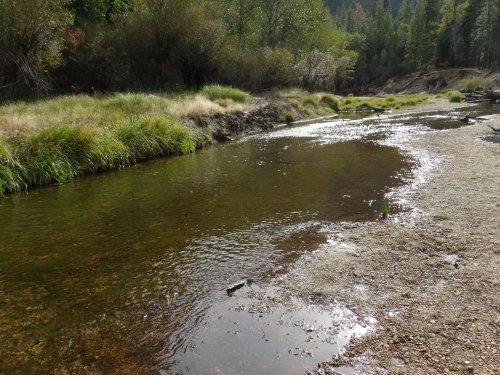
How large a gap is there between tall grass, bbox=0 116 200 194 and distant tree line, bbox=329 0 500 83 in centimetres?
8270

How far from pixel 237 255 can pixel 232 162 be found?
27.7 ft

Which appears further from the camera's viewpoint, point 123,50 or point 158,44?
point 158,44

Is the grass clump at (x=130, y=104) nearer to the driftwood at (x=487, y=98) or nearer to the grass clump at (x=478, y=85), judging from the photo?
the driftwood at (x=487, y=98)

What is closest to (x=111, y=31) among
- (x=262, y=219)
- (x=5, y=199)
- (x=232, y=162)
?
(x=232, y=162)

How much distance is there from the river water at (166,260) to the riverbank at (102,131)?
30.5 inches

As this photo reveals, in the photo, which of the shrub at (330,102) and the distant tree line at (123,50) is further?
the shrub at (330,102)

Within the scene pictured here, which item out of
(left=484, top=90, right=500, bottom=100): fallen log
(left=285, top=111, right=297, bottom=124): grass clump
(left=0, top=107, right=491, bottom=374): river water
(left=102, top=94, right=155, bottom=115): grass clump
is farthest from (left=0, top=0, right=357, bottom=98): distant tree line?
(left=484, top=90, right=500, bottom=100): fallen log

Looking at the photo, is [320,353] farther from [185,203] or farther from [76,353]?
[185,203]

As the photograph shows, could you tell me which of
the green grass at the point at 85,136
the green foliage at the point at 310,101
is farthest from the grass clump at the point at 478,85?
the green grass at the point at 85,136

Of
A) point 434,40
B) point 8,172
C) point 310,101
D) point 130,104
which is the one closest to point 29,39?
point 130,104

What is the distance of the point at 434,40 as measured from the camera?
9400 centimetres

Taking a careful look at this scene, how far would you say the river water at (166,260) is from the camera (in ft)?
14.1

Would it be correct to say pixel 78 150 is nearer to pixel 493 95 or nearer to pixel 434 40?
pixel 493 95

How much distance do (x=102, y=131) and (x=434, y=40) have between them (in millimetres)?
98826
